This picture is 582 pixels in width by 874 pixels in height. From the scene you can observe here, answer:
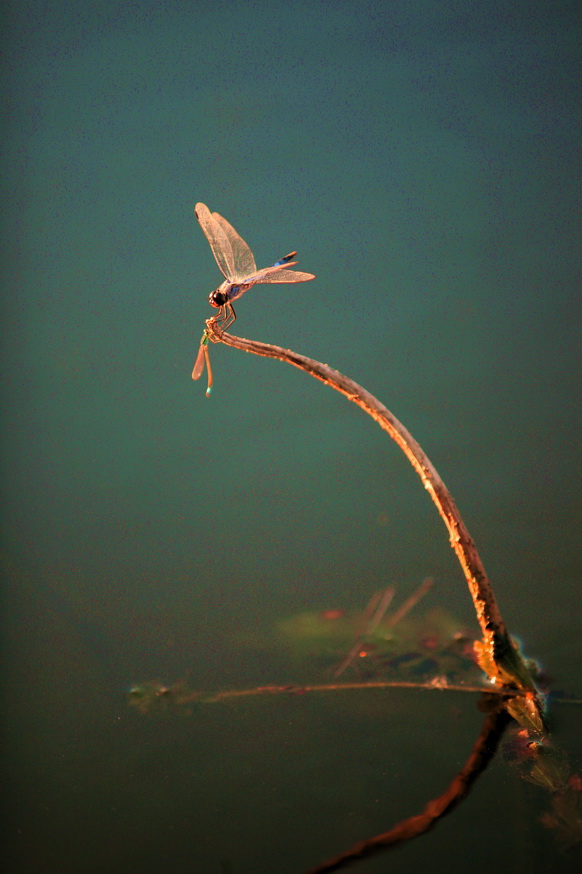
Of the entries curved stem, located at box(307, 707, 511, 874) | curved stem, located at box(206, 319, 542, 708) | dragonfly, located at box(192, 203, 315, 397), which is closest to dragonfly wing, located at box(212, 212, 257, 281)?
dragonfly, located at box(192, 203, 315, 397)

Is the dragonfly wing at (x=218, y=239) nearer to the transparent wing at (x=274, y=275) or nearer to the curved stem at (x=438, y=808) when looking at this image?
the transparent wing at (x=274, y=275)

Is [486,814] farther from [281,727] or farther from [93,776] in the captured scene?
[93,776]

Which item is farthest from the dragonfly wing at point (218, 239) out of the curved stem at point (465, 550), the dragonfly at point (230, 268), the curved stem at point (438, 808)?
the curved stem at point (438, 808)

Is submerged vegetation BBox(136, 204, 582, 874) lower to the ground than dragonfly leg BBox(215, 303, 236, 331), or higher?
lower

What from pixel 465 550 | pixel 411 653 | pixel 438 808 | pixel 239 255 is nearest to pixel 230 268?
pixel 239 255

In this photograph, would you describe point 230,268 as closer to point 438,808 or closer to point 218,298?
point 218,298

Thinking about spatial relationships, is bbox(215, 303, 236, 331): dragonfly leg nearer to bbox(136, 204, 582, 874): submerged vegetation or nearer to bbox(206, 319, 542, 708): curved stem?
bbox(136, 204, 582, 874): submerged vegetation

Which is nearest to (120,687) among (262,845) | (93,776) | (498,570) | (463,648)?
(93,776)
